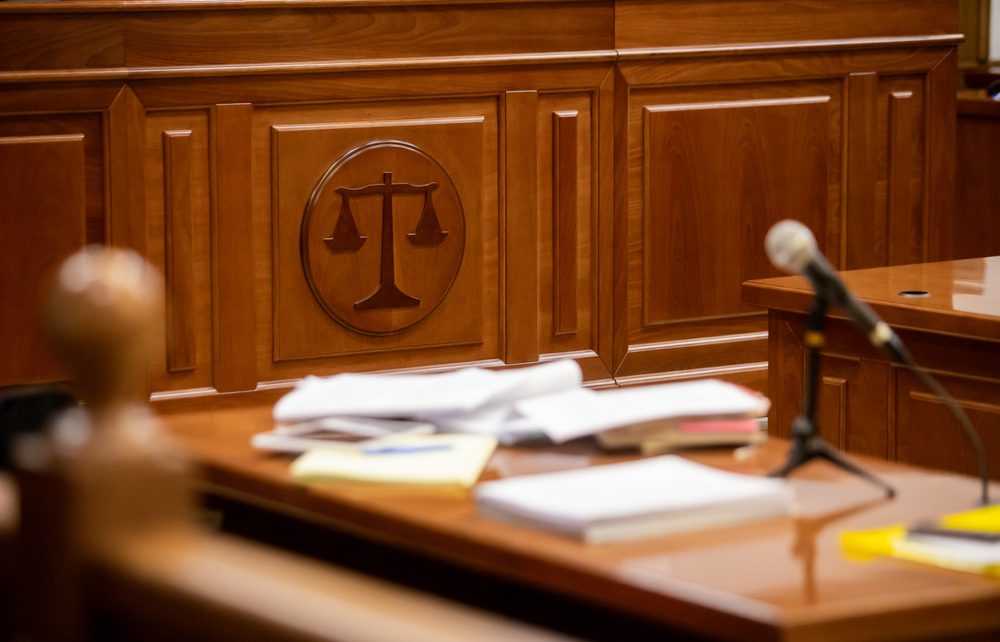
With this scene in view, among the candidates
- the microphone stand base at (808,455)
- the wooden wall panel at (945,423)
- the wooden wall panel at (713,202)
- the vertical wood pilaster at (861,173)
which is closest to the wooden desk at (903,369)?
the wooden wall panel at (945,423)

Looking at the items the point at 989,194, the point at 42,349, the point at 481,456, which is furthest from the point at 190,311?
the point at 989,194

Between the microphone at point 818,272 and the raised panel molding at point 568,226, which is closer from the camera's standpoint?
the microphone at point 818,272

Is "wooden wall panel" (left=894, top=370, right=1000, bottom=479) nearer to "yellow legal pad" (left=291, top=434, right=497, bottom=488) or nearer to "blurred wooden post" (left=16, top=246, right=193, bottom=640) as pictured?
"yellow legal pad" (left=291, top=434, right=497, bottom=488)

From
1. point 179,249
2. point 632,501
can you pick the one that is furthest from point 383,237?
point 632,501

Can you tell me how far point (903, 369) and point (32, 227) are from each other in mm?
2111

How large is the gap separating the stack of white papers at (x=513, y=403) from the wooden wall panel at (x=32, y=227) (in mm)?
2072

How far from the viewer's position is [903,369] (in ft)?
9.59

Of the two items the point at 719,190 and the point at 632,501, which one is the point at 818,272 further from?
the point at 719,190

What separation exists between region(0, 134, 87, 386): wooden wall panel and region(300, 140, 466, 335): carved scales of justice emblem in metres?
0.61

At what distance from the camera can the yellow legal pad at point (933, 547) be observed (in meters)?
1.39

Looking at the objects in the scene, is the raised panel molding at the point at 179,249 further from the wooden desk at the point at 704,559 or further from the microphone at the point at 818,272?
the microphone at the point at 818,272

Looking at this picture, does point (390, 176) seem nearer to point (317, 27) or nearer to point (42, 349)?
point (317, 27)

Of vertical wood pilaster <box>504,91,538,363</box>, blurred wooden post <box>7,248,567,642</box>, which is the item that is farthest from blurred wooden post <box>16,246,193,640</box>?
vertical wood pilaster <box>504,91,538,363</box>

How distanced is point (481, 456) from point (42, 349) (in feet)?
8.08
